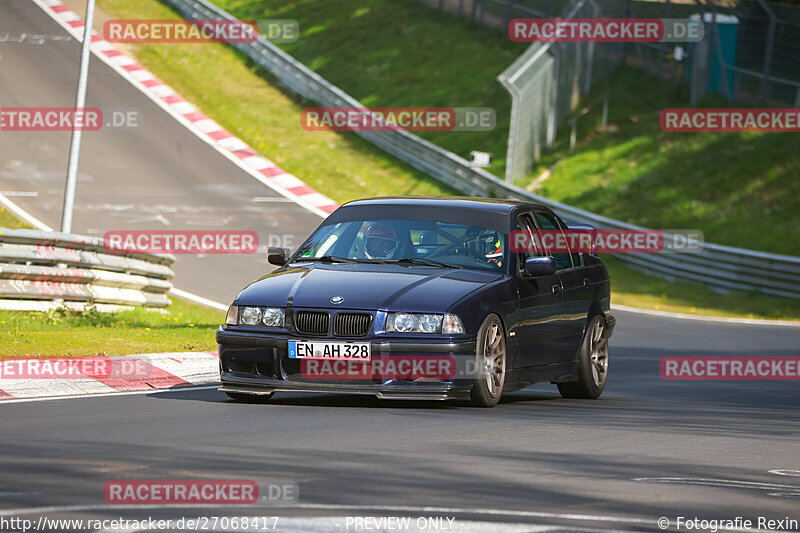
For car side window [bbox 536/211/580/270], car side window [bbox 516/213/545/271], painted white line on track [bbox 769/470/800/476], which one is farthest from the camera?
car side window [bbox 536/211/580/270]

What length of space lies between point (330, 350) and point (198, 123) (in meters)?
27.2

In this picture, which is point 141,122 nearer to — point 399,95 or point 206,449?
point 399,95

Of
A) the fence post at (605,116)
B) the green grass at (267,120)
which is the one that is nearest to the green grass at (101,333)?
the green grass at (267,120)

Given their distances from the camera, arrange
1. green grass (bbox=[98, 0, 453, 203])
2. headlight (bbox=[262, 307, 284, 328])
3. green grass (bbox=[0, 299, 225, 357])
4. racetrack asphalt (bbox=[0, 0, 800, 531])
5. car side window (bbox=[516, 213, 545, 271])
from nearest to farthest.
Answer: racetrack asphalt (bbox=[0, 0, 800, 531]), headlight (bbox=[262, 307, 284, 328]), car side window (bbox=[516, 213, 545, 271]), green grass (bbox=[0, 299, 225, 357]), green grass (bbox=[98, 0, 453, 203])

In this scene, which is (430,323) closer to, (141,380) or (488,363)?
(488,363)

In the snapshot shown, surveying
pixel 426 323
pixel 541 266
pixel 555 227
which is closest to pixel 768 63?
pixel 555 227

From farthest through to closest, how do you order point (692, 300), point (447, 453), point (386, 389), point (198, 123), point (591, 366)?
1. point (198, 123)
2. point (692, 300)
3. point (591, 366)
4. point (386, 389)
5. point (447, 453)

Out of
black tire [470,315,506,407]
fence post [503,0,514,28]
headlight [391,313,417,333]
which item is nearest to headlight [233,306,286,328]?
headlight [391,313,417,333]

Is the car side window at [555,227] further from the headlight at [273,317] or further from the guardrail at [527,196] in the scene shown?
the guardrail at [527,196]

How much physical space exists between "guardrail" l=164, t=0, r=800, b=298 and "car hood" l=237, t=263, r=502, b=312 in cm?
1821

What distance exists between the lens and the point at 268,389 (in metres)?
10.5

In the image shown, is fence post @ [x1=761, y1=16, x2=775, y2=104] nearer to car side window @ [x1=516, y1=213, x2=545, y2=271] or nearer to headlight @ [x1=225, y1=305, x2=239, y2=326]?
car side window @ [x1=516, y1=213, x2=545, y2=271]

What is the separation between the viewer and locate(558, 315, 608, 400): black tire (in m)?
12.8

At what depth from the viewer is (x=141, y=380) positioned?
40.2 feet
